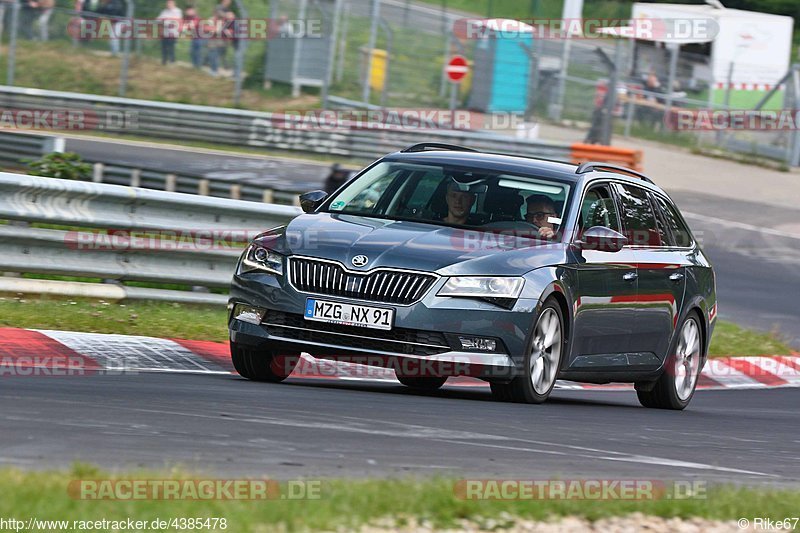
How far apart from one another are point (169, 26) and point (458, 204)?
877 inches

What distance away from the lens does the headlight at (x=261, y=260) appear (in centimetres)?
898

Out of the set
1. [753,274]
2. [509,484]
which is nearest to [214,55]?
[753,274]

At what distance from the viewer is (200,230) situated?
12508 mm

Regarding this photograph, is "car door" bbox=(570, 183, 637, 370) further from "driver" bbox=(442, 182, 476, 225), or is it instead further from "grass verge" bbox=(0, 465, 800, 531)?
"grass verge" bbox=(0, 465, 800, 531)

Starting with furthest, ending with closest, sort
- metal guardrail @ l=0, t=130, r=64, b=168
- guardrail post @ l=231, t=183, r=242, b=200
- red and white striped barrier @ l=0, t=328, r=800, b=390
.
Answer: metal guardrail @ l=0, t=130, r=64, b=168
guardrail post @ l=231, t=183, r=242, b=200
red and white striped barrier @ l=0, t=328, r=800, b=390

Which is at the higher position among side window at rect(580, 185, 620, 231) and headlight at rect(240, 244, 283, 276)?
side window at rect(580, 185, 620, 231)

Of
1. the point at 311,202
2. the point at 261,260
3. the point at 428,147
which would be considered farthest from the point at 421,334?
the point at 428,147

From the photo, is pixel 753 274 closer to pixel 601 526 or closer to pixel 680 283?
pixel 680 283

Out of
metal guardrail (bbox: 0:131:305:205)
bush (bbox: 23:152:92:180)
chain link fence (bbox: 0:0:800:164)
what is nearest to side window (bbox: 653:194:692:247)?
bush (bbox: 23:152:92:180)

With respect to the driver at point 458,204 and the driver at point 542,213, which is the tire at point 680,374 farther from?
the driver at point 458,204

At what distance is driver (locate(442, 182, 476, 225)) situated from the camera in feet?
31.5

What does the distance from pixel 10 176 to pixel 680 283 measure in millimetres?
5081

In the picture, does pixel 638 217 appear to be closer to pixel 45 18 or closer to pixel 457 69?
pixel 457 69

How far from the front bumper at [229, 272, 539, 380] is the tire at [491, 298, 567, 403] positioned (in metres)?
0.17
